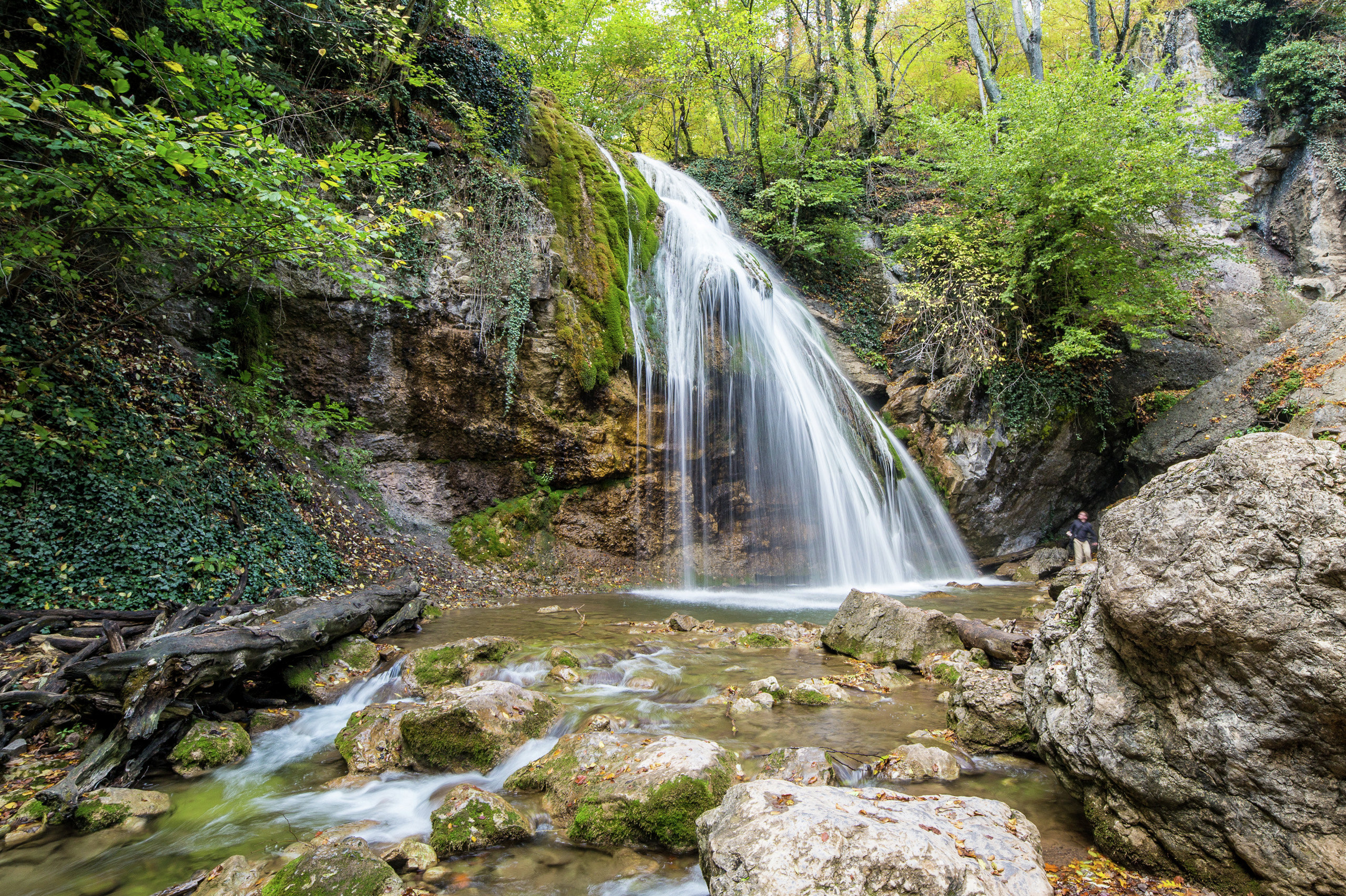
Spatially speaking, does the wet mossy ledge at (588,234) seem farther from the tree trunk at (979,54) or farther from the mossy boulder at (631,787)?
the tree trunk at (979,54)

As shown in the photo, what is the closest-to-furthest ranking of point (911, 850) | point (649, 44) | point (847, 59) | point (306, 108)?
point (911, 850) → point (306, 108) → point (847, 59) → point (649, 44)

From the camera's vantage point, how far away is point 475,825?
128 inches

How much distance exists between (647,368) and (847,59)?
41.3 ft

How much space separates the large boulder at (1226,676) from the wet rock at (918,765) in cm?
86

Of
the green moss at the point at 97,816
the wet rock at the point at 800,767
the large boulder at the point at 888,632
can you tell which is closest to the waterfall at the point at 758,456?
the large boulder at the point at 888,632

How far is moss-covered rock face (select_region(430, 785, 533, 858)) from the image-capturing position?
3.19m

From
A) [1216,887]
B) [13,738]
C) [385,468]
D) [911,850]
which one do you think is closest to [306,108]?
[385,468]

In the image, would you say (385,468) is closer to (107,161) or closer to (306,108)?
(306,108)

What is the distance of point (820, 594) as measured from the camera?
436 inches

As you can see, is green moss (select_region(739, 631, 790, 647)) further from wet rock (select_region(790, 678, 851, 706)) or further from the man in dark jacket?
the man in dark jacket

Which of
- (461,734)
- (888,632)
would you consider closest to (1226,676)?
(888,632)

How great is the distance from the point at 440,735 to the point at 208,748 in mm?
1540

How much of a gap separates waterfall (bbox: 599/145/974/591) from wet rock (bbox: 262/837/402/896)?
8634 millimetres

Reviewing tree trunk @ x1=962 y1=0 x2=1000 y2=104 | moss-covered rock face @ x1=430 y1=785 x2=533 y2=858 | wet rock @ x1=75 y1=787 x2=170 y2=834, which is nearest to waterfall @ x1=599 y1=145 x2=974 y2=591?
moss-covered rock face @ x1=430 y1=785 x2=533 y2=858
